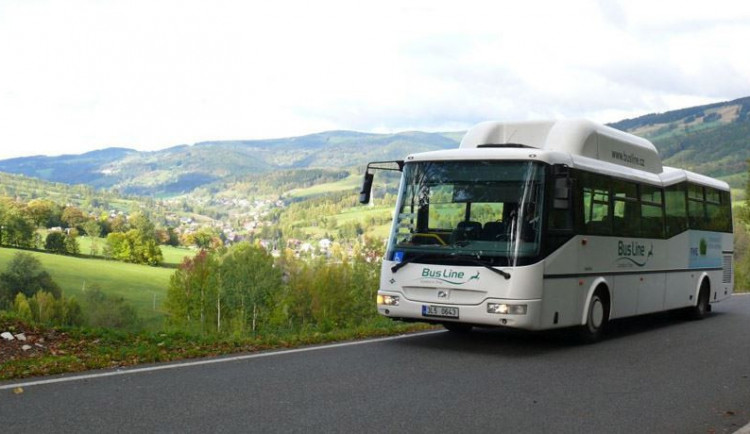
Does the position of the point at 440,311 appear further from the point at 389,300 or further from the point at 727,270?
the point at 727,270

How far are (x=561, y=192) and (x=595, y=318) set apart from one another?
2717 mm

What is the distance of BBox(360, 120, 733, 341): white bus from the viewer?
11500mm

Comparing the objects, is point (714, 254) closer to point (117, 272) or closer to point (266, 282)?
point (266, 282)

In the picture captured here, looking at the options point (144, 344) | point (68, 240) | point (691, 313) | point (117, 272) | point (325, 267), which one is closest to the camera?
point (144, 344)

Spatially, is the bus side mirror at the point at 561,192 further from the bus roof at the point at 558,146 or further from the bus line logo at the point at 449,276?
the bus line logo at the point at 449,276

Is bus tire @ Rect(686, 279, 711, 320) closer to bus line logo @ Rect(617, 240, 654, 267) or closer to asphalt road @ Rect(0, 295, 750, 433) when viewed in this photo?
bus line logo @ Rect(617, 240, 654, 267)

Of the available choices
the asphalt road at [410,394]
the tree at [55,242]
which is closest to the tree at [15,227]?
the tree at [55,242]

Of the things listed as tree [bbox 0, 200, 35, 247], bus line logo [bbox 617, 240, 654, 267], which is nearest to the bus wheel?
bus line logo [bbox 617, 240, 654, 267]

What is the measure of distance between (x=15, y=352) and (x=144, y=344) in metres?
1.62

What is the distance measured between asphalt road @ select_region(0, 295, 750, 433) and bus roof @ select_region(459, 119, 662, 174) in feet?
11.0

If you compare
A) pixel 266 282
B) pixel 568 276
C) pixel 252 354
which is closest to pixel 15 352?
pixel 252 354

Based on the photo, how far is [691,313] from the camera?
60.6ft

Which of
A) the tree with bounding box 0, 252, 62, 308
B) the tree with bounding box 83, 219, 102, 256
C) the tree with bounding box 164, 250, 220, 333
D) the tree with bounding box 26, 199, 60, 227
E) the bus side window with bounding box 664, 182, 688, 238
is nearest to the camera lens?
the bus side window with bounding box 664, 182, 688, 238

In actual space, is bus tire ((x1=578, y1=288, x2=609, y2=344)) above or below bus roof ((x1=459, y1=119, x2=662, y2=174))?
below
